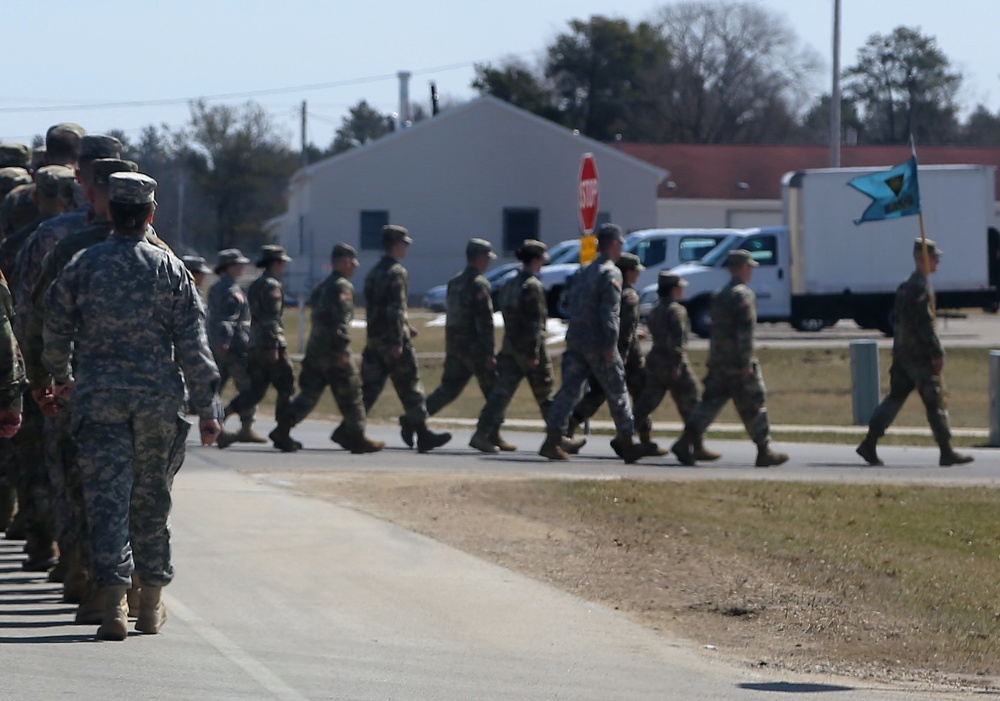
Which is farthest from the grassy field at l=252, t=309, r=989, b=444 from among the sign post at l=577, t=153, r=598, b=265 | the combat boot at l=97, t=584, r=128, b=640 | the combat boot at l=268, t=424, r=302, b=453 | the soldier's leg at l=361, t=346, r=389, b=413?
the combat boot at l=97, t=584, r=128, b=640

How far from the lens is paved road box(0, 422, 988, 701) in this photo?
22.4ft

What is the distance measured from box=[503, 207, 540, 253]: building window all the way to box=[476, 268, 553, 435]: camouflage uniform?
40.0 meters

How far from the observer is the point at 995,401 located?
709 inches

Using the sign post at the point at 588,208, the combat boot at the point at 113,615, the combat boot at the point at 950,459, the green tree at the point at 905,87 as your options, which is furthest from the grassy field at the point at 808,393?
the green tree at the point at 905,87

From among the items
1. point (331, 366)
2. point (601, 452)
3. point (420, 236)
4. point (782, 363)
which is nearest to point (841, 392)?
point (782, 363)

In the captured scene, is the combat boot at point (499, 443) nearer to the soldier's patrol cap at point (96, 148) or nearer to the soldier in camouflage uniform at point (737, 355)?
the soldier in camouflage uniform at point (737, 355)

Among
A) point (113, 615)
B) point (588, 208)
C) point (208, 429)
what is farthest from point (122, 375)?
point (588, 208)

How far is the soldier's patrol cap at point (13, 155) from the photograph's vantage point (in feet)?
36.6

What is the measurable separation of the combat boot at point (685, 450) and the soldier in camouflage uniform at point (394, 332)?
7.46ft

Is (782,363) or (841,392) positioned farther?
(782,363)

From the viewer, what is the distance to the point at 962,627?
8398 mm

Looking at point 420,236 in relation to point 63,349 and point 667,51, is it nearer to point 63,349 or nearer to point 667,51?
point 667,51

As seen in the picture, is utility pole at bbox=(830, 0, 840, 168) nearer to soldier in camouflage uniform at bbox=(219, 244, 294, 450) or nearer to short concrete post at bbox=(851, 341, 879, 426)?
short concrete post at bbox=(851, 341, 879, 426)

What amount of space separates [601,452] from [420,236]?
128 ft
